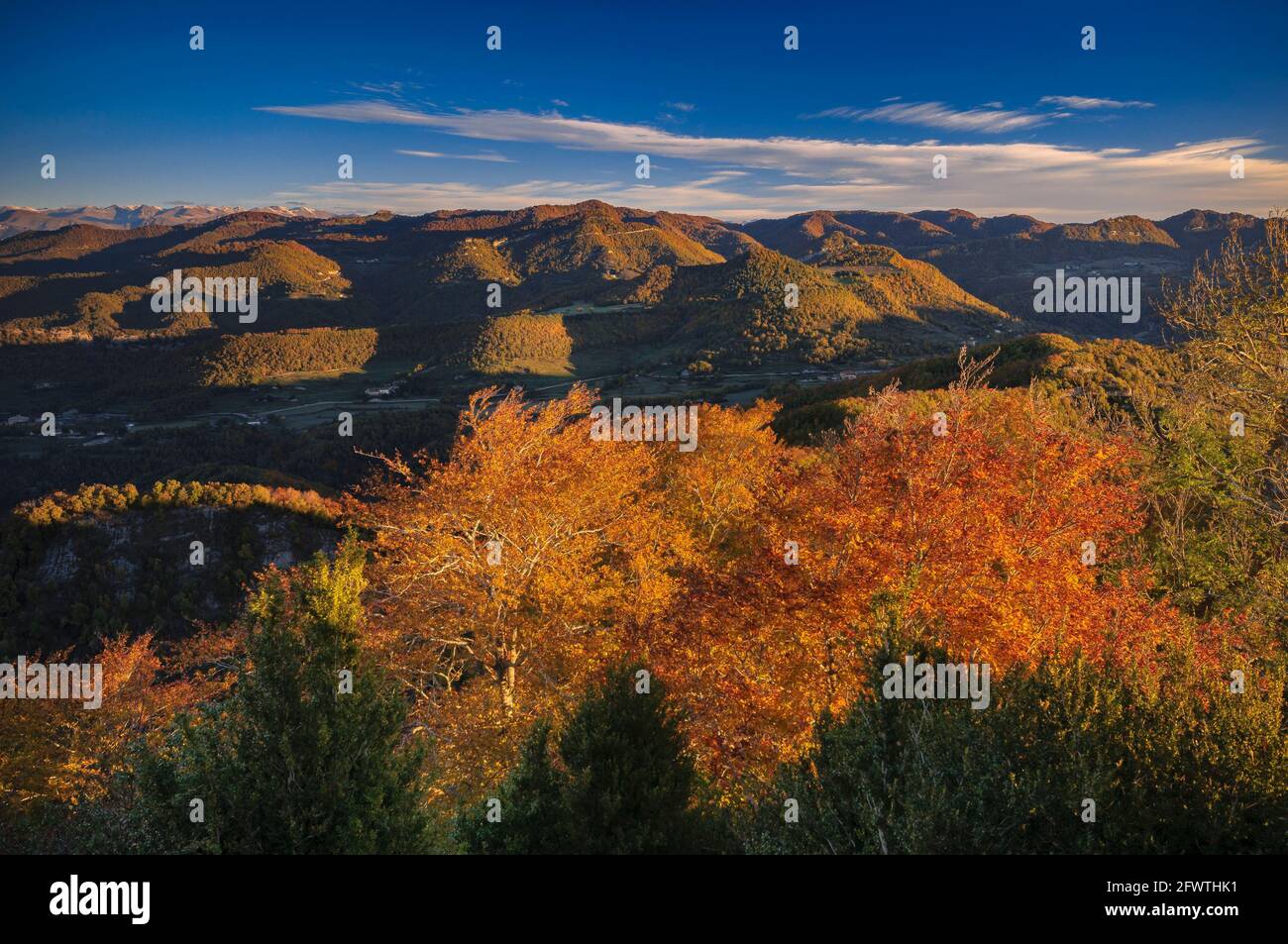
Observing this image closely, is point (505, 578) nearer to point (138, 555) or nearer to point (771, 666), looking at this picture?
point (771, 666)

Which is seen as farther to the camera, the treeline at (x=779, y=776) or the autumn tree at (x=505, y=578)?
the autumn tree at (x=505, y=578)

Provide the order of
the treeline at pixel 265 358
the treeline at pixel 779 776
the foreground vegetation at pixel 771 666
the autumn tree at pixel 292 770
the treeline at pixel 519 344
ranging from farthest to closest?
the treeline at pixel 519 344, the treeline at pixel 265 358, the autumn tree at pixel 292 770, the foreground vegetation at pixel 771 666, the treeline at pixel 779 776

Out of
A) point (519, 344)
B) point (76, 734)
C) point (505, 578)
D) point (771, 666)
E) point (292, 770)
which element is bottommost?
point (76, 734)

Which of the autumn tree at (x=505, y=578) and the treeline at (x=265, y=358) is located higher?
the treeline at (x=265, y=358)

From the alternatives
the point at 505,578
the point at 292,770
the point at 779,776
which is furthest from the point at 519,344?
the point at 779,776

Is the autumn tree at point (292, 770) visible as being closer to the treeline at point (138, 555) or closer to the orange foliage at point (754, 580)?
the orange foliage at point (754, 580)

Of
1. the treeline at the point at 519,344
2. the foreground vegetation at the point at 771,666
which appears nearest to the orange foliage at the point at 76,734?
the foreground vegetation at the point at 771,666

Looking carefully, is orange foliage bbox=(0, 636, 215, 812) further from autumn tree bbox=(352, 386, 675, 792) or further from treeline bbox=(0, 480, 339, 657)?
treeline bbox=(0, 480, 339, 657)

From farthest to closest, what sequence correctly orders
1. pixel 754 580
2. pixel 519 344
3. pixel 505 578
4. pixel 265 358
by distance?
pixel 519 344 → pixel 265 358 → pixel 505 578 → pixel 754 580

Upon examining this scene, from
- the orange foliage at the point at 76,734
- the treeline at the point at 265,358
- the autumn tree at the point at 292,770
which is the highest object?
the treeline at the point at 265,358

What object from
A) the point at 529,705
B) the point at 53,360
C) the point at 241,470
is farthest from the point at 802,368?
the point at 53,360

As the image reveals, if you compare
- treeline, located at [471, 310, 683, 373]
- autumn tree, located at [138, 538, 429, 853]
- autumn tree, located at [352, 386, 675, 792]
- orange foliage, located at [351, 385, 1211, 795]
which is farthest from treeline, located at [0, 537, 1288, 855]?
treeline, located at [471, 310, 683, 373]

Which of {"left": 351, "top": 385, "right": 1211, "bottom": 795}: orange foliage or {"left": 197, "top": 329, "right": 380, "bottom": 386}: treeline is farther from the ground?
{"left": 197, "top": 329, "right": 380, "bottom": 386}: treeline

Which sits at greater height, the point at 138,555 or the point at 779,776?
the point at 779,776
